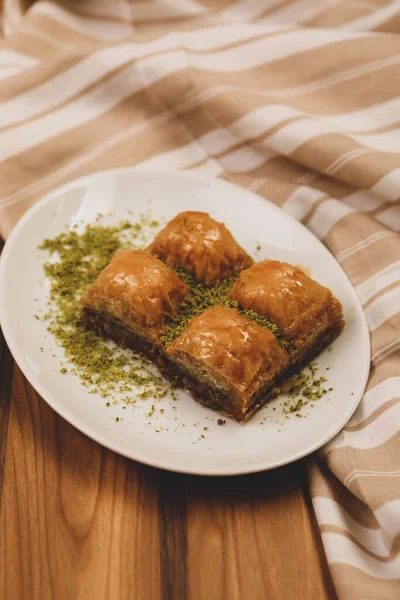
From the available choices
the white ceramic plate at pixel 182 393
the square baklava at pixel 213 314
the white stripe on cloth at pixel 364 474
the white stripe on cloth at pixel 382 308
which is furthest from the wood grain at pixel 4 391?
the white stripe on cloth at pixel 382 308

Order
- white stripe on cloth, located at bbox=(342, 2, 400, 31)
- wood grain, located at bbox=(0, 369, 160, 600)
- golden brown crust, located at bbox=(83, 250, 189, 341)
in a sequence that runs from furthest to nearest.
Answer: white stripe on cloth, located at bbox=(342, 2, 400, 31)
golden brown crust, located at bbox=(83, 250, 189, 341)
wood grain, located at bbox=(0, 369, 160, 600)

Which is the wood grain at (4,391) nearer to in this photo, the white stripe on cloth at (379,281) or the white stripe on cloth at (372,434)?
the white stripe on cloth at (372,434)

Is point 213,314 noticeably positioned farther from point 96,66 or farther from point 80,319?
point 96,66

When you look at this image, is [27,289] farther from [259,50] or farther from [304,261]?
[259,50]

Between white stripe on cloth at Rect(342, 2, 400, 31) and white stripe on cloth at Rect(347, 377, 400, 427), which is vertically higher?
white stripe on cloth at Rect(342, 2, 400, 31)

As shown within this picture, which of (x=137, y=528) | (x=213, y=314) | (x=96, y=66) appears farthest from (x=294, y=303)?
(x=96, y=66)

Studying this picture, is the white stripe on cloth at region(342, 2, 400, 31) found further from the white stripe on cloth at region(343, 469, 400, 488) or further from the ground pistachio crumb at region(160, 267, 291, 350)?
the white stripe on cloth at region(343, 469, 400, 488)

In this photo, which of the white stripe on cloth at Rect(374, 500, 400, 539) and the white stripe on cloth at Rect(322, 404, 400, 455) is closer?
the white stripe on cloth at Rect(374, 500, 400, 539)

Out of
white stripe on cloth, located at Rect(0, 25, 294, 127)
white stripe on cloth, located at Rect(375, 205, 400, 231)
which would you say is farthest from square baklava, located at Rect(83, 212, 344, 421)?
white stripe on cloth, located at Rect(0, 25, 294, 127)
